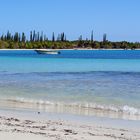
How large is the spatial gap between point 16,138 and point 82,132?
4.89ft

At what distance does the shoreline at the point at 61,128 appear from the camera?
8539 millimetres

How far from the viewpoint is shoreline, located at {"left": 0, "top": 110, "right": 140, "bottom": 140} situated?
28.0ft

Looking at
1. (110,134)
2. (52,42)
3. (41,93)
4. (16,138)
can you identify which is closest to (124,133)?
(110,134)

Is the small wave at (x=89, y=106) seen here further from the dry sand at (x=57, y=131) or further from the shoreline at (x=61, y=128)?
the dry sand at (x=57, y=131)

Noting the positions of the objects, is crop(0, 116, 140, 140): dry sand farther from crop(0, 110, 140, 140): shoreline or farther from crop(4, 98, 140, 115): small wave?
crop(4, 98, 140, 115): small wave

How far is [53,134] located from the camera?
8758 mm

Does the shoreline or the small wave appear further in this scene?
the small wave

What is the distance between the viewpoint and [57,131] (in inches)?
358

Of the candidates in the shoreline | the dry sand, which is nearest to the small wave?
the shoreline

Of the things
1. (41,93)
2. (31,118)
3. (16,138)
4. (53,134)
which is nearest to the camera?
(16,138)

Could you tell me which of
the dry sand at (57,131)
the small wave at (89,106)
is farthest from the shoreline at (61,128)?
the small wave at (89,106)

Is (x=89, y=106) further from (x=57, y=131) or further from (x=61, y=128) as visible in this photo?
(x=57, y=131)

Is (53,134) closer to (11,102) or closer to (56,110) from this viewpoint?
(56,110)

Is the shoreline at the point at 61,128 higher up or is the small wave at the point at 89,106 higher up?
the shoreline at the point at 61,128
